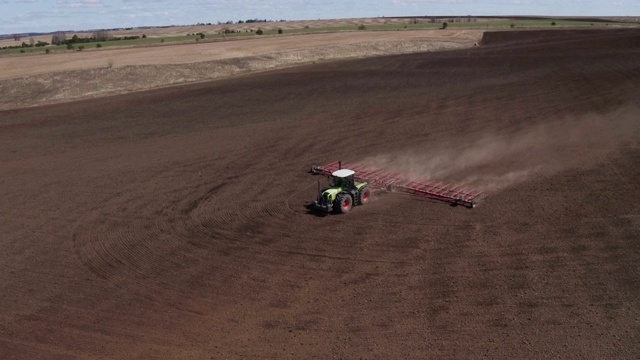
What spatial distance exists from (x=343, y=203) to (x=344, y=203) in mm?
118

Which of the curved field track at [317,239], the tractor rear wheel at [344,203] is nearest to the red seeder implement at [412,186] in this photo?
the curved field track at [317,239]

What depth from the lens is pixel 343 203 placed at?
2086 centimetres

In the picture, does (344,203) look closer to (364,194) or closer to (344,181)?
(344,181)

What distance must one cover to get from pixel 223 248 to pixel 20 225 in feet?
29.8

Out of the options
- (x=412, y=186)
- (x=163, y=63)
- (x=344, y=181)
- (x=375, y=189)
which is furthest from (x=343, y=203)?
(x=163, y=63)

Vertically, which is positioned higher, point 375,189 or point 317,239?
point 375,189

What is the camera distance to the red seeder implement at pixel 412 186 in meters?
21.7

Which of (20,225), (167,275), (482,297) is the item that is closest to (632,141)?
(482,297)

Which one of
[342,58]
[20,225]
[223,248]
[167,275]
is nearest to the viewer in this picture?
[167,275]

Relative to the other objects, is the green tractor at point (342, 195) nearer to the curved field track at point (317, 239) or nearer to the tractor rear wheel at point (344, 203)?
the tractor rear wheel at point (344, 203)

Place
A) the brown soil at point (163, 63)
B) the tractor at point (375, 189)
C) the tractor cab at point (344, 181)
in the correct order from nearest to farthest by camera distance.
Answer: the tractor at point (375, 189), the tractor cab at point (344, 181), the brown soil at point (163, 63)

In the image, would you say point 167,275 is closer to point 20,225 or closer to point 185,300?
point 185,300

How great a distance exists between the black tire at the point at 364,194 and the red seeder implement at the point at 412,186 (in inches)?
45.1

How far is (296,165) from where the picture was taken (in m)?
27.7
